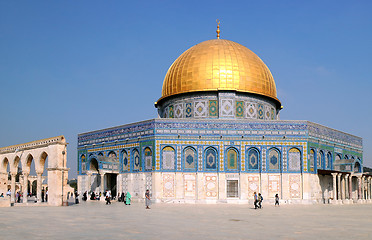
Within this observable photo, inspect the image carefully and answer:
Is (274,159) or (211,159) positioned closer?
(211,159)

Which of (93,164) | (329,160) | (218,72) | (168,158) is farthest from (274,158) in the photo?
(93,164)

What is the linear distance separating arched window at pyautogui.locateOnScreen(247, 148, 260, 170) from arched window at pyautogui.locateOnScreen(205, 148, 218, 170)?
7.76 feet

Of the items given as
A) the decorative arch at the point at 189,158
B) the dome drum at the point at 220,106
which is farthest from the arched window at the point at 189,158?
the dome drum at the point at 220,106

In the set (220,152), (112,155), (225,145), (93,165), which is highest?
(225,145)

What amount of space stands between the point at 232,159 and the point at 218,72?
7.98m

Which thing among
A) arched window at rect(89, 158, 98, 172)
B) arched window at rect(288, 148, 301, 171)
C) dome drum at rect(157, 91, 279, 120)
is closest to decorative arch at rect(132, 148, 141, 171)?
arched window at rect(89, 158, 98, 172)

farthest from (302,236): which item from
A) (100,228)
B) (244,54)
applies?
(244,54)

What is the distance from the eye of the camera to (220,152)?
3209 cm

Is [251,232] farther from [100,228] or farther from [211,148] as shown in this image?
[211,148]

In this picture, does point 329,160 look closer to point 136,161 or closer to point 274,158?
point 274,158

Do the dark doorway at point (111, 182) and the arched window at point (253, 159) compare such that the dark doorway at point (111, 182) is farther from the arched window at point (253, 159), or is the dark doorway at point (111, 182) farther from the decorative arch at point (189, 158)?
the arched window at point (253, 159)

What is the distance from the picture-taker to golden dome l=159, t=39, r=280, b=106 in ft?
120

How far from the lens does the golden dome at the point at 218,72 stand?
1437 inches

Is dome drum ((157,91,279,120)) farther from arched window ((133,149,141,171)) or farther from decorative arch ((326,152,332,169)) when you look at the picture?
decorative arch ((326,152,332,169))
